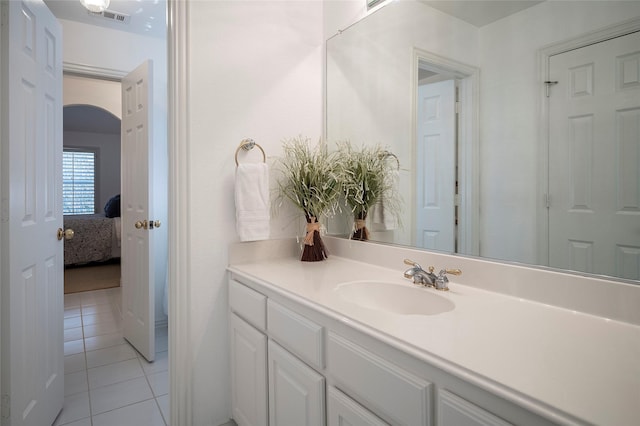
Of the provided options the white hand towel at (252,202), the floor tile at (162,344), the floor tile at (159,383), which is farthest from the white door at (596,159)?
the floor tile at (162,344)

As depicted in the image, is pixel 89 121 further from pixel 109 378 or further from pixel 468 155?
pixel 468 155

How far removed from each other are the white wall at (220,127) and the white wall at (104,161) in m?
7.41

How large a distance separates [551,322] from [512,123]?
2.05 ft

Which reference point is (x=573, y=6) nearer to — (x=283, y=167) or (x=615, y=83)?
(x=615, y=83)

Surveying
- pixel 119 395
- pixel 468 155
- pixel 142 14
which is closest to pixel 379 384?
pixel 468 155

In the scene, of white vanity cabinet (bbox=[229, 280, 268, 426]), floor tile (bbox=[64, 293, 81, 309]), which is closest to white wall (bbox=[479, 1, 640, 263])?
white vanity cabinet (bbox=[229, 280, 268, 426])

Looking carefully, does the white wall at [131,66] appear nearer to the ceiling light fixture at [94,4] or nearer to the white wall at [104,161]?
the ceiling light fixture at [94,4]

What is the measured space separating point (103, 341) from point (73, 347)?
0.19 metres

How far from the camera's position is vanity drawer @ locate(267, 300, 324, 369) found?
1023mm

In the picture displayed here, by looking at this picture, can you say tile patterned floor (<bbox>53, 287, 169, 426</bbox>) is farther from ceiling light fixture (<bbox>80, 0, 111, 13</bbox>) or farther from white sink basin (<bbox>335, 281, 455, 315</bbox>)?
ceiling light fixture (<bbox>80, 0, 111, 13</bbox>)

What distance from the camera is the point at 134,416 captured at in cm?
180

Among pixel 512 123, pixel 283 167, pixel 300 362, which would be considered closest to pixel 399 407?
pixel 300 362

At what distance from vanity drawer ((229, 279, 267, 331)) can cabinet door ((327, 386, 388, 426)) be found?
16.0 inches

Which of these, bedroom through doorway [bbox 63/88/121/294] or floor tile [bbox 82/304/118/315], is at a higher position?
bedroom through doorway [bbox 63/88/121/294]
